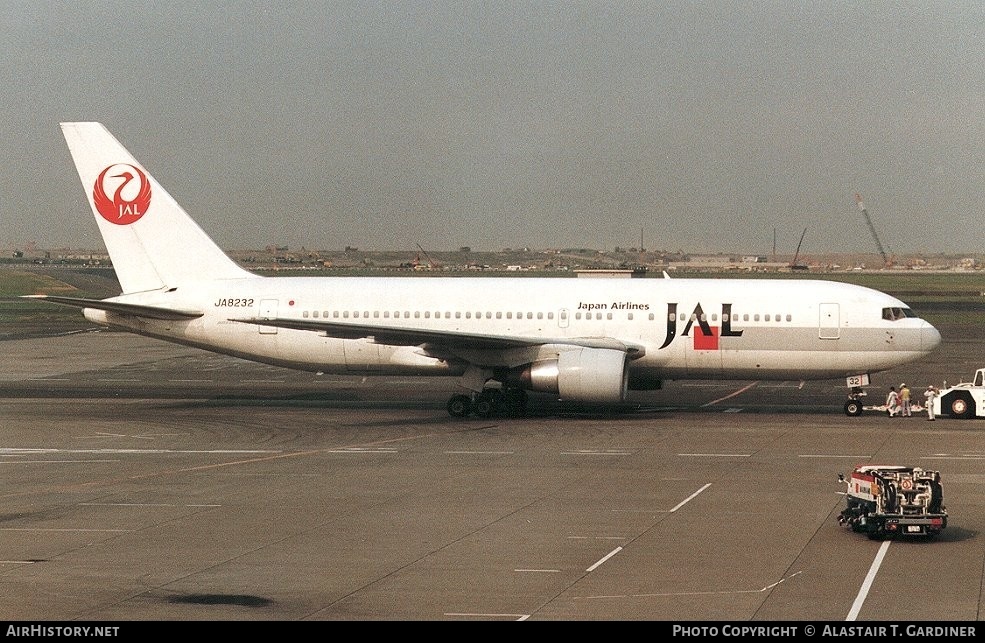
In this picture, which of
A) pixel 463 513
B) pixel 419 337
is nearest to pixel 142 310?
pixel 419 337

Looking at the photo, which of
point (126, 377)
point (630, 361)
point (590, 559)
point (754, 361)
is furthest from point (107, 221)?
point (590, 559)

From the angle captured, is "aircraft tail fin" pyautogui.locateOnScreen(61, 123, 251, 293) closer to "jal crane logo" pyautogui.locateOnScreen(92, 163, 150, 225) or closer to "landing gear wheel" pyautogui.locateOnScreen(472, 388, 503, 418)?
"jal crane logo" pyautogui.locateOnScreen(92, 163, 150, 225)

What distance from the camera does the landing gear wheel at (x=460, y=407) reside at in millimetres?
41781

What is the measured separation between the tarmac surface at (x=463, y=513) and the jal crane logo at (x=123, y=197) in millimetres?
7056

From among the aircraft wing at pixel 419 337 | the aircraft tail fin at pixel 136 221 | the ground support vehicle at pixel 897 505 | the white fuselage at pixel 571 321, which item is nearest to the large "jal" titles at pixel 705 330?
the white fuselage at pixel 571 321

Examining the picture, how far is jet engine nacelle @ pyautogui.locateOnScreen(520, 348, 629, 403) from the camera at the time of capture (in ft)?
130

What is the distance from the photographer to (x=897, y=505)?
71.1 ft

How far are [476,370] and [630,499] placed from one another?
661 inches

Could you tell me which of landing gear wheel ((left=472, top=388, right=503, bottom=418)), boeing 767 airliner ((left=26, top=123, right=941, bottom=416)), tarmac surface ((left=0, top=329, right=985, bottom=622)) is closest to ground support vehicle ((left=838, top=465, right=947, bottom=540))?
tarmac surface ((left=0, top=329, right=985, bottom=622))

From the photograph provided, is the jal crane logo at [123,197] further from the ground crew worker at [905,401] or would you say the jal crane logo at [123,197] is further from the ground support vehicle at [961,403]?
the ground support vehicle at [961,403]

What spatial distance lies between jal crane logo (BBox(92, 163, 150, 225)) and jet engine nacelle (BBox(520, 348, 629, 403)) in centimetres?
1676

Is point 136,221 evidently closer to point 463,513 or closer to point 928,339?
point 463,513

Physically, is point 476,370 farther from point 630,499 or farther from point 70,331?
point 70,331

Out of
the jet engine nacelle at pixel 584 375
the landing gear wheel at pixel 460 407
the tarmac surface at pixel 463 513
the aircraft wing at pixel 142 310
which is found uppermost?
the aircraft wing at pixel 142 310
